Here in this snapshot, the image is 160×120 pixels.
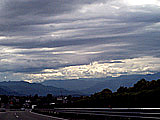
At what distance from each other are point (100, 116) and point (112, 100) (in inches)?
1091

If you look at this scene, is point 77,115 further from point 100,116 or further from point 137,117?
point 137,117

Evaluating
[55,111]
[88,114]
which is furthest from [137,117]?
[55,111]

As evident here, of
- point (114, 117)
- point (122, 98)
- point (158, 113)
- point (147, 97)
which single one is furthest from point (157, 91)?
point (158, 113)

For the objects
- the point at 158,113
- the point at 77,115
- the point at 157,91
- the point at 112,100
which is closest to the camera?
the point at 158,113

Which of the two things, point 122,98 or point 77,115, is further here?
point 122,98

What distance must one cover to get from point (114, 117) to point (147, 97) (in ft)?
84.0

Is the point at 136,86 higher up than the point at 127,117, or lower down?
higher up

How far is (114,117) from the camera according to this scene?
27.5 meters

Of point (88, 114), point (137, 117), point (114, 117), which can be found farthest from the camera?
point (88, 114)

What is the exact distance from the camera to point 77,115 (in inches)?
1550

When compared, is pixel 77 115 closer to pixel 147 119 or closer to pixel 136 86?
pixel 147 119

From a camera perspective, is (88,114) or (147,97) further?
(147,97)

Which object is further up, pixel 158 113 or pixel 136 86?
pixel 136 86

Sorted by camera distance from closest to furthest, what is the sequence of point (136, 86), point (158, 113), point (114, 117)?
point (158, 113) < point (114, 117) < point (136, 86)
